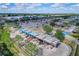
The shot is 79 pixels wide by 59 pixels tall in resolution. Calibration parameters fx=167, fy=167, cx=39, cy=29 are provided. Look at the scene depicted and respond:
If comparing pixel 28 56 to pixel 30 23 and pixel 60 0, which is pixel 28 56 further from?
pixel 60 0

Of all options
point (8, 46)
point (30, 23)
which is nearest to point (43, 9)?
point (30, 23)

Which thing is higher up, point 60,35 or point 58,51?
point 60,35

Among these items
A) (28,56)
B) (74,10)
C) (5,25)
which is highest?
(74,10)

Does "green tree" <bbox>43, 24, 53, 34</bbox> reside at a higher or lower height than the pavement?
higher

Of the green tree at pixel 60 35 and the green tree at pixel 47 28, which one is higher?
the green tree at pixel 47 28

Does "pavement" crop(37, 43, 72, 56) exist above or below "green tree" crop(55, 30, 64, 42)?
below

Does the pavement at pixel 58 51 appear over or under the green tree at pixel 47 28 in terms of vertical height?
under

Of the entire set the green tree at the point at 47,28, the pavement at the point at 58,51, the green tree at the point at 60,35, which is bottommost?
the pavement at the point at 58,51

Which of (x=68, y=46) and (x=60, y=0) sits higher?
(x=60, y=0)

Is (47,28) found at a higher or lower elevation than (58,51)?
higher

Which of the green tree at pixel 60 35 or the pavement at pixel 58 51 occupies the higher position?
the green tree at pixel 60 35

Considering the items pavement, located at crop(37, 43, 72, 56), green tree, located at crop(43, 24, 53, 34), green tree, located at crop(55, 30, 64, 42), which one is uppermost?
green tree, located at crop(43, 24, 53, 34)
